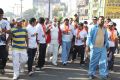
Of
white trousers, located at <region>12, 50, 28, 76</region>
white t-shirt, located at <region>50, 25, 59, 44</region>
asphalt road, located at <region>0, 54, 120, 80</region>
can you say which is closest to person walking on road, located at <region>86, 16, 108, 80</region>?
asphalt road, located at <region>0, 54, 120, 80</region>

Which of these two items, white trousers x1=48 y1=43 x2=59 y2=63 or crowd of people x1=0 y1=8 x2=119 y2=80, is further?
white trousers x1=48 y1=43 x2=59 y2=63

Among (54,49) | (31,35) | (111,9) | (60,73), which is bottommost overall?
(60,73)

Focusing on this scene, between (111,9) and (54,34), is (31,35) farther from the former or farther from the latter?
(111,9)

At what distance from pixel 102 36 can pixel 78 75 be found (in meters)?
1.85

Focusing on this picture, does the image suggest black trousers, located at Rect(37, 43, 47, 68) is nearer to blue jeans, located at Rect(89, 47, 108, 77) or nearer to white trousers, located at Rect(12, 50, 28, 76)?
white trousers, located at Rect(12, 50, 28, 76)

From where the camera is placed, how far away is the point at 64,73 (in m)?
14.1

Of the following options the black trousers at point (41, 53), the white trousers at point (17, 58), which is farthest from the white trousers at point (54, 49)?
the white trousers at point (17, 58)

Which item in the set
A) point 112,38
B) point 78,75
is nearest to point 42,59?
point 78,75

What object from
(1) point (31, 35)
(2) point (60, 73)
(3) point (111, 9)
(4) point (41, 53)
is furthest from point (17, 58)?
(3) point (111, 9)

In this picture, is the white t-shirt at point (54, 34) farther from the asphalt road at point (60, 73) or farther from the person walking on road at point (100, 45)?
the person walking on road at point (100, 45)

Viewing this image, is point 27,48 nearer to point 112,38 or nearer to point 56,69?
point 56,69

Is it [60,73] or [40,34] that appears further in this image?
[40,34]

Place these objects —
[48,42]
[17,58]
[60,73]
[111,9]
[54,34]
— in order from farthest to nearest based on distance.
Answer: [111,9] < [54,34] < [48,42] < [60,73] < [17,58]

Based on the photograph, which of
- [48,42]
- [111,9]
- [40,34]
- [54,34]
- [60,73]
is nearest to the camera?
[60,73]
